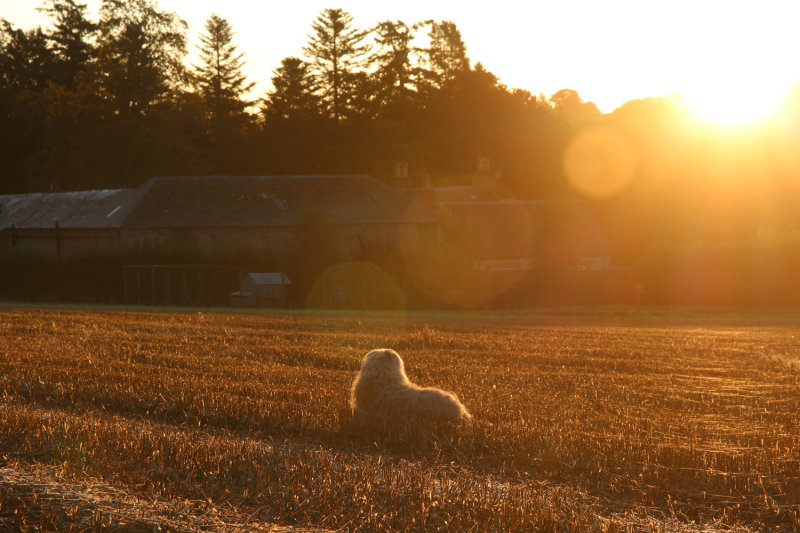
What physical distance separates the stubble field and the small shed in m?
22.0

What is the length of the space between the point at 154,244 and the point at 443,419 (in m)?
39.0

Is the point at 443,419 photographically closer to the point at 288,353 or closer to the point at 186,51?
the point at 288,353

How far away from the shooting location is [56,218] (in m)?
52.3

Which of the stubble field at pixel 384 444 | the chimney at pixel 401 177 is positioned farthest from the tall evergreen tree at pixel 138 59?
the stubble field at pixel 384 444

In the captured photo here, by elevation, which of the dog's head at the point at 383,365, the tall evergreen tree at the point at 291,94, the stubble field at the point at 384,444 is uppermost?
the tall evergreen tree at the point at 291,94

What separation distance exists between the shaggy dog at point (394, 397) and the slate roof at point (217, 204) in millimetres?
37002

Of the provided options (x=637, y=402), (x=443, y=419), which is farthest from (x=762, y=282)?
(x=443, y=419)

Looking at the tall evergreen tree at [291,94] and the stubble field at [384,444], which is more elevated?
the tall evergreen tree at [291,94]

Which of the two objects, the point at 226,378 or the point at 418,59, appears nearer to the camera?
the point at 226,378

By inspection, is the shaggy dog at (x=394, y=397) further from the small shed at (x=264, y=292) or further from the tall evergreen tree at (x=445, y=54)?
the tall evergreen tree at (x=445, y=54)

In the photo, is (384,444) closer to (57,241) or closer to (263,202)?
(263,202)

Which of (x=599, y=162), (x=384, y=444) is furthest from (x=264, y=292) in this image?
(x=599, y=162)

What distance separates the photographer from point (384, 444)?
901 centimetres

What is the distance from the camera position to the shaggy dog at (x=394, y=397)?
376 inches
